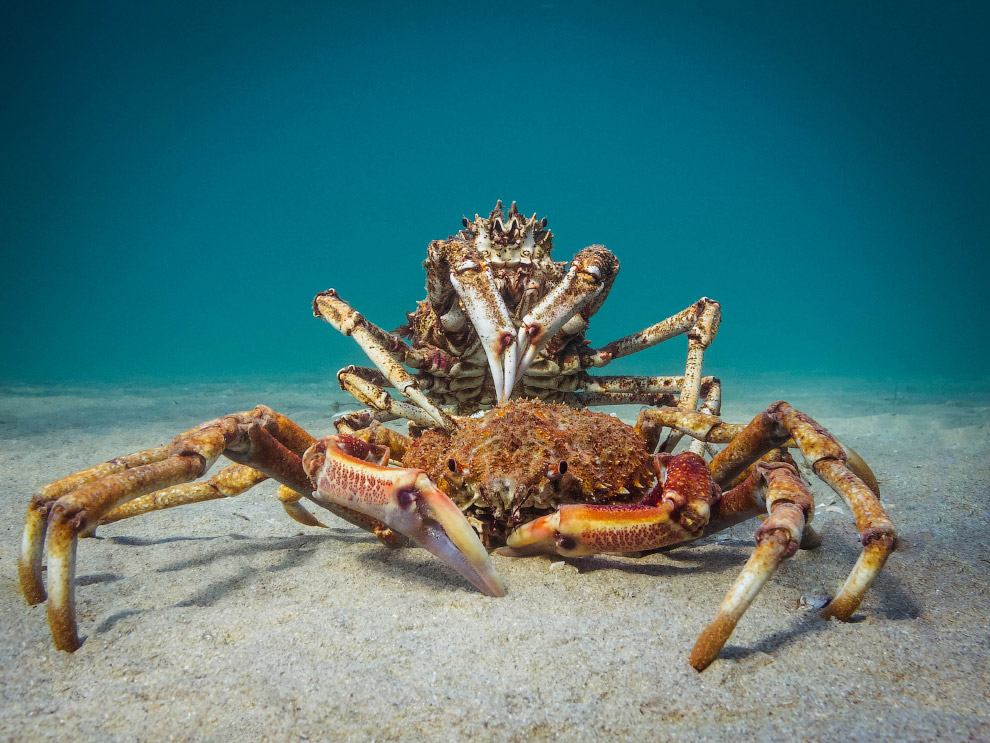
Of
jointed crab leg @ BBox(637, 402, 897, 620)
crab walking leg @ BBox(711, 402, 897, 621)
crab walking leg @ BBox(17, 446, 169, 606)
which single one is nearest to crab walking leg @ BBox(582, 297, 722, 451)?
jointed crab leg @ BBox(637, 402, 897, 620)

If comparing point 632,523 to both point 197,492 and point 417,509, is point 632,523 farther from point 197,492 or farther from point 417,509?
point 197,492

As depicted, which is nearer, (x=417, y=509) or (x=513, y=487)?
(x=417, y=509)

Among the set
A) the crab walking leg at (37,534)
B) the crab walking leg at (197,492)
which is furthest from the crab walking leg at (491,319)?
the crab walking leg at (37,534)

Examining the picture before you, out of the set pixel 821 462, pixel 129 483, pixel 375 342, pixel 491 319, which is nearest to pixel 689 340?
pixel 491 319

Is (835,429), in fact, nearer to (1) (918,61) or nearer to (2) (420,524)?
(2) (420,524)

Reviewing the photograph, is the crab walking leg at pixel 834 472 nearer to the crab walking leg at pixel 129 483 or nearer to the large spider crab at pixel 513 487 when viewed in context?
the large spider crab at pixel 513 487

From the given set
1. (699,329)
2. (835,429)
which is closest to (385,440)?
(699,329)

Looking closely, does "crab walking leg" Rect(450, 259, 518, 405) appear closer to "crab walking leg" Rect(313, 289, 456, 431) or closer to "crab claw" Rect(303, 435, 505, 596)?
"crab walking leg" Rect(313, 289, 456, 431)
